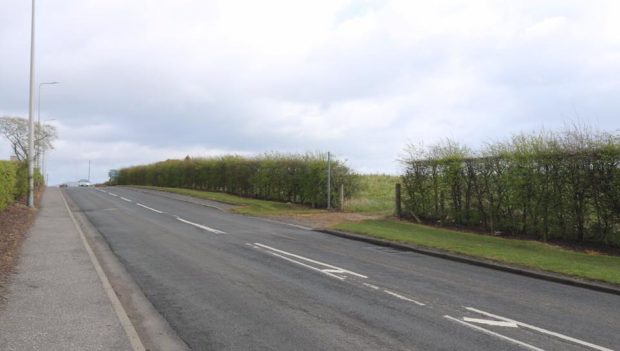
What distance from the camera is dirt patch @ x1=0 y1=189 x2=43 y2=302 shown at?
9.35 m

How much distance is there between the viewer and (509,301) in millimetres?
8109

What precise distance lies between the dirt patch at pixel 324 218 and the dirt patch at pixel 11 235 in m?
9.46

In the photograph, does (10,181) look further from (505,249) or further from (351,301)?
(505,249)

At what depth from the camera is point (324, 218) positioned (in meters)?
21.5

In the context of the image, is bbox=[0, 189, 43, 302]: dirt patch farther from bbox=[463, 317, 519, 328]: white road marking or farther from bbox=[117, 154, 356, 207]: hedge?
bbox=[117, 154, 356, 207]: hedge

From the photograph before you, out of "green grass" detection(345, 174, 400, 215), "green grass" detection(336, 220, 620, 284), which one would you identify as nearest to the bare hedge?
"green grass" detection(336, 220, 620, 284)

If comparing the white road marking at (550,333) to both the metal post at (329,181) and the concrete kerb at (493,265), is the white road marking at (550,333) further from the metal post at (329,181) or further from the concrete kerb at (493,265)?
the metal post at (329,181)

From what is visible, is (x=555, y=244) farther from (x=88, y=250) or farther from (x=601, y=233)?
(x=88, y=250)

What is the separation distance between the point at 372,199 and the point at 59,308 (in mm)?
21979

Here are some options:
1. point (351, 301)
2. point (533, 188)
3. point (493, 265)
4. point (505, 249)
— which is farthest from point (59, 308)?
point (533, 188)

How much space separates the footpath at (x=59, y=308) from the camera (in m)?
5.54

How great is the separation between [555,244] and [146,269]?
446 inches

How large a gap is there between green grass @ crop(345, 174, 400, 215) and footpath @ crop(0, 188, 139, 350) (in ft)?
49.7

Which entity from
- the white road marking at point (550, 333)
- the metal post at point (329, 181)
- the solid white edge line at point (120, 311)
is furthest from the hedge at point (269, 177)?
the white road marking at point (550, 333)
